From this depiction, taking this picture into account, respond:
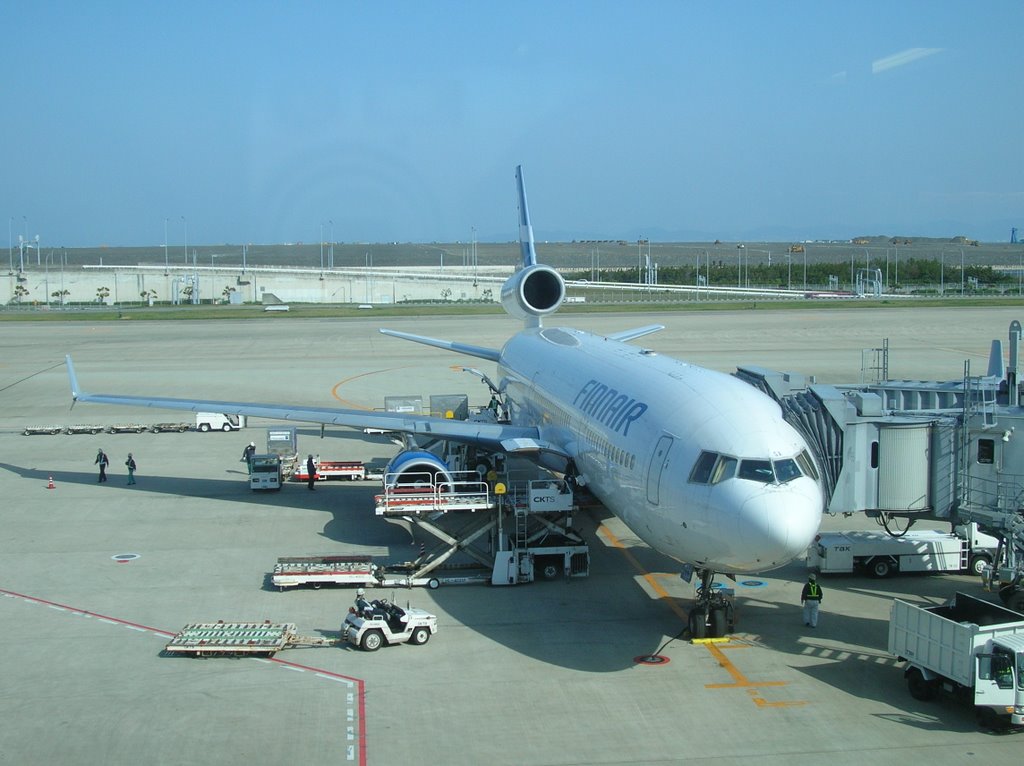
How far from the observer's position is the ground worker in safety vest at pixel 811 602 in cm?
1836

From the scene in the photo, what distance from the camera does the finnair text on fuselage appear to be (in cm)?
1884

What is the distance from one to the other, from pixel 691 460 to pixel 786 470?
4.96 feet

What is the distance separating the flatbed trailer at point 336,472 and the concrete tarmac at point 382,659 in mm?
753

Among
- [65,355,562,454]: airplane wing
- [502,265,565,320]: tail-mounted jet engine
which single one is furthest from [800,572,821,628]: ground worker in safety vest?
[502,265,565,320]: tail-mounted jet engine

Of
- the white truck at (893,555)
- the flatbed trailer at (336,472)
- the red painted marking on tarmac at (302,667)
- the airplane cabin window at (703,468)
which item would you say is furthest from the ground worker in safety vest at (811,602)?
the flatbed trailer at (336,472)

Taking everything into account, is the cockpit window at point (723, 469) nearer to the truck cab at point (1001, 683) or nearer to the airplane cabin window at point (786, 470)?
the airplane cabin window at point (786, 470)

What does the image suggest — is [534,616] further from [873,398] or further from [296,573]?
[873,398]

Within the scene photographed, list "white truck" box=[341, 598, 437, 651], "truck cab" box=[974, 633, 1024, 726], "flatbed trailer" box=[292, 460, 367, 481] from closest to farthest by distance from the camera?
Result: "truck cab" box=[974, 633, 1024, 726]
"white truck" box=[341, 598, 437, 651]
"flatbed trailer" box=[292, 460, 367, 481]

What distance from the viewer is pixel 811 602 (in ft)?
60.5

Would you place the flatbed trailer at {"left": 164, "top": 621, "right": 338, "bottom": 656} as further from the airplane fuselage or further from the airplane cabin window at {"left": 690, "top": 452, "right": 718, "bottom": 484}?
the airplane cabin window at {"left": 690, "top": 452, "right": 718, "bottom": 484}

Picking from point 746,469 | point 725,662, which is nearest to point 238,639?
point 725,662

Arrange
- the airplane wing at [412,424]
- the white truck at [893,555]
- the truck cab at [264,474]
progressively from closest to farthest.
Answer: the white truck at [893,555]
the airplane wing at [412,424]
the truck cab at [264,474]

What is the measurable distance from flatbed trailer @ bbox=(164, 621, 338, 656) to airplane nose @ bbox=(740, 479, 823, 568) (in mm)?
7775

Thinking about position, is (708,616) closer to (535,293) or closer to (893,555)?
(893,555)
